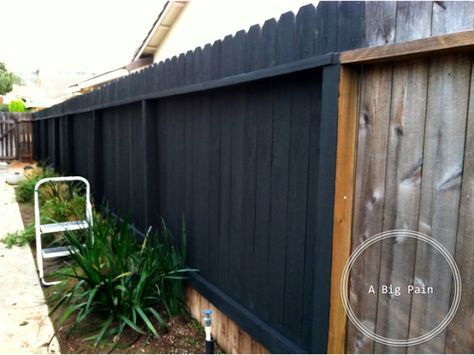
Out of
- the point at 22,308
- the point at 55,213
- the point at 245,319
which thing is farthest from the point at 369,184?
the point at 55,213

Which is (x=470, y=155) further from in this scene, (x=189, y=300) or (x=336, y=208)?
(x=189, y=300)

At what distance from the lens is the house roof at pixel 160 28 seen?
9.88 meters

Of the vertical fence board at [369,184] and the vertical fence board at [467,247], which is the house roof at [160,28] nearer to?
the vertical fence board at [369,184]

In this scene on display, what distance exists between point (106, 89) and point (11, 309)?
3141 millimetres

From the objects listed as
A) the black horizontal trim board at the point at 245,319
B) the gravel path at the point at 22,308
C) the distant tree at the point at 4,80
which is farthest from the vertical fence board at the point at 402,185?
the distant tree at the point at 4,80

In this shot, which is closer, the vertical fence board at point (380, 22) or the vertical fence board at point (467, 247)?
the vertical fence board at point (467, 247)

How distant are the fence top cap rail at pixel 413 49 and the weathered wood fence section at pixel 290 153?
0.06 metres

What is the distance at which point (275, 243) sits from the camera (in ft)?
7.73

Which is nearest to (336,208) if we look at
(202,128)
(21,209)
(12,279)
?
(202,128)

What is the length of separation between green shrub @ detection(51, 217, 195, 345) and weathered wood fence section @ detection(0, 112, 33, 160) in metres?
15.5

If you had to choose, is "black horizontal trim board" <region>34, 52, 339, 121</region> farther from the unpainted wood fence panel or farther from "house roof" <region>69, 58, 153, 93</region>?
"house roof" <region>69, 58, 153, 93</region>

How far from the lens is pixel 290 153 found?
221 centimetres

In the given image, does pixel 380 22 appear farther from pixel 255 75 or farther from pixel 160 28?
pixel 160 28

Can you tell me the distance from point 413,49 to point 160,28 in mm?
10535
